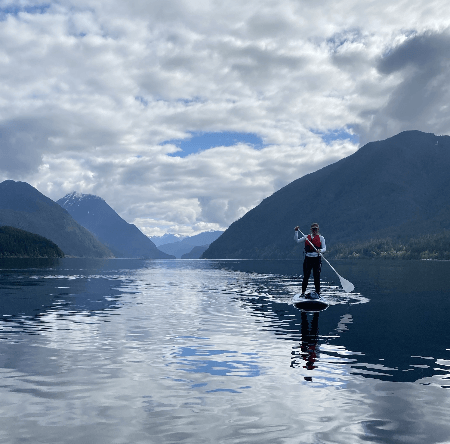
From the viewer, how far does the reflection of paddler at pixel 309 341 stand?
15.4 meters

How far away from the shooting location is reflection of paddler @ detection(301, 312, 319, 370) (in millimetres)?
15430

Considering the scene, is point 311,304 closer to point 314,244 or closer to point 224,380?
point 314,244

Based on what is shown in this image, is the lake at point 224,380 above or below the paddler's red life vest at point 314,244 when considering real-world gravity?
below

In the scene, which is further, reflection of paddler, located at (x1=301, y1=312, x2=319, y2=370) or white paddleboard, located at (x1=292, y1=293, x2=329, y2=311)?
white paddleboard, located at (x1=292, y1=293, x2=329, y2=311)

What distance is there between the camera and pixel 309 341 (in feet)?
62.8

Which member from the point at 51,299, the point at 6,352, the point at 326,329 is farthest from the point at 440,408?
the point at 51,299

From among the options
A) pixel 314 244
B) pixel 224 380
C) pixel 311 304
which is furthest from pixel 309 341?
pixel 314 244

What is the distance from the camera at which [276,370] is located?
14.0 metres

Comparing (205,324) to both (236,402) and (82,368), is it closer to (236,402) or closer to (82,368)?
(82,368)

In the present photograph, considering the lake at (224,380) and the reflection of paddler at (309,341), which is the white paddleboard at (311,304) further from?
the lake at (224,380)

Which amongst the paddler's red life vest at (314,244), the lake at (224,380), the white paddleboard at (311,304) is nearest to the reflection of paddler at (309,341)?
the lake at (224,380)

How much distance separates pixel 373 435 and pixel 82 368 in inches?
353

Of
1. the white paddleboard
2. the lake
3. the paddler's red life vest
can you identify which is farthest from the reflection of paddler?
the paddler's red life vest

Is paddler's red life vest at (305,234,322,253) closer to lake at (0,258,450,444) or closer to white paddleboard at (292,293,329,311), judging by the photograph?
white paddleboard at (292,293,329,311)
